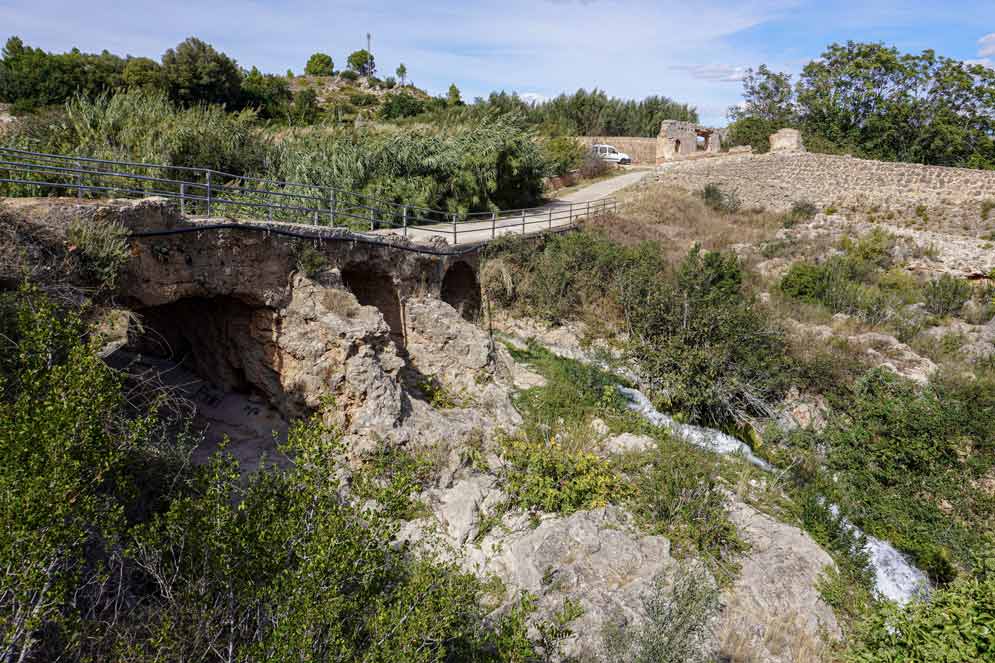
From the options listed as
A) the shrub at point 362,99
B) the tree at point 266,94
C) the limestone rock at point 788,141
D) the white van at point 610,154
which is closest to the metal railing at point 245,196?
the limestone rock at point 788,141

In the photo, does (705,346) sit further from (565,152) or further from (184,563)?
(565,152)

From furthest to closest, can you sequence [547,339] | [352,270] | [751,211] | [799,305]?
[751,211] < [799,305] < [547,339] < [352,270]

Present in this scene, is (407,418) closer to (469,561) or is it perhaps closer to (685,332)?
(469,561)

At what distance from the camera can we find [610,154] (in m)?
37.0

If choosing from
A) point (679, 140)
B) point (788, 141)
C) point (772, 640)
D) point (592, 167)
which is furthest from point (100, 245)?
point (679, 140)

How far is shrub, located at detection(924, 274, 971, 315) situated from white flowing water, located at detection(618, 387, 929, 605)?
33.4 feet

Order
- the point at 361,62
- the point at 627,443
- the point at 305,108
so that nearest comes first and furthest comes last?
the point at 627,443 < the point at 305,108 < the point at 361,62

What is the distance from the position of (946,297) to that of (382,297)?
55.2ft

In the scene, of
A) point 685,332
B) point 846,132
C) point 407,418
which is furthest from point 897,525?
point 846,132

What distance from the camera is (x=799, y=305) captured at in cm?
1828

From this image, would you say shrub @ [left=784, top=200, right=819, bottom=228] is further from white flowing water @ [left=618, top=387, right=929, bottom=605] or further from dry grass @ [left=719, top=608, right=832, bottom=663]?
dry grass @ [left=719, top=608, right=832, bottom=663]

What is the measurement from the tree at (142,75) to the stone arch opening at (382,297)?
26.6 metres

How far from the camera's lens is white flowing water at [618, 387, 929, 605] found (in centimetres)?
948

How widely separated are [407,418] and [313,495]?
17.3 ft
